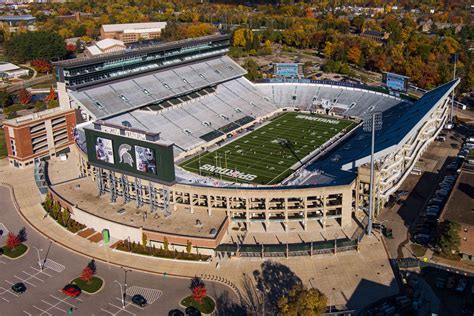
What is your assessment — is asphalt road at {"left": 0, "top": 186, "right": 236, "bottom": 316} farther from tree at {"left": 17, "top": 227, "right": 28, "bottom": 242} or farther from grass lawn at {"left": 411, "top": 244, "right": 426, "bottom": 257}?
grass lawn at {"left": 411, "top": 244, "right": 426, "bottom": 257}

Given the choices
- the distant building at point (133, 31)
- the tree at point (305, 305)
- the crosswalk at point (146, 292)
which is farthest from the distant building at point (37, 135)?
the distant building at point (133, 31)

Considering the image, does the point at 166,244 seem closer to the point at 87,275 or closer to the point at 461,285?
the point at 87,275

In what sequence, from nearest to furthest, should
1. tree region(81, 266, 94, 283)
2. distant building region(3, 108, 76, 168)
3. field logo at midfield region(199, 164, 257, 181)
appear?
tree region(81, 266, 94, 283) → field logo at midfield region(199, 164, 257, 181) → distant building region(3, 108, 76, 168)

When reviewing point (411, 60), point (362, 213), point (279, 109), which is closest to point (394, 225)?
point (362, 213)

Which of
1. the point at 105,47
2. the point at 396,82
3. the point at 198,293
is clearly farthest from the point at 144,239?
the point at 105,47

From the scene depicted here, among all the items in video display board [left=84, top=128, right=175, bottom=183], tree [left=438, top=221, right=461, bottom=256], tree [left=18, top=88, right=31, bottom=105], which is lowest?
tree [left=438, top=221, right=461, bottom=256]

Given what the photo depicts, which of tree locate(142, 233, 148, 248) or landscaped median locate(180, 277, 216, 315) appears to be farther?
tree locate(142, 233, 148, 248)

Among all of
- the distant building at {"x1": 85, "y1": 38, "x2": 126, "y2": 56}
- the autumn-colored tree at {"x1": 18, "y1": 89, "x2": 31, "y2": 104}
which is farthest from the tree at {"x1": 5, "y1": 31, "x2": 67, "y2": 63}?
the autumn-colored tree at {"x1": 18, "y1": 89, "x2": 31, "y2": 104}

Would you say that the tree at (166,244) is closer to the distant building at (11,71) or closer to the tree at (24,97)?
the tree at (24,97)
